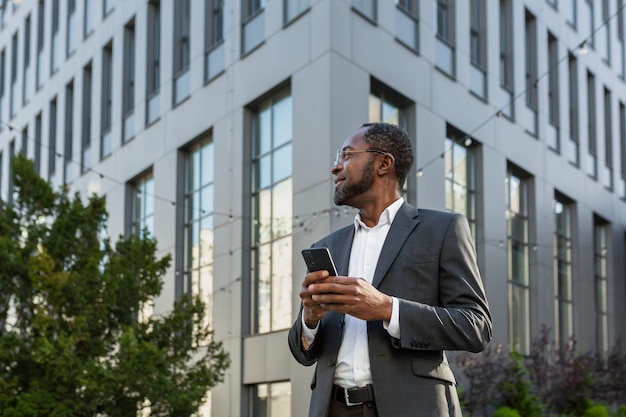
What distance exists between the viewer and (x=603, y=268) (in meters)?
31.2

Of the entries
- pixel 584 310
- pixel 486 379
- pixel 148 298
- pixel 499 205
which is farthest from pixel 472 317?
pixel 584 310

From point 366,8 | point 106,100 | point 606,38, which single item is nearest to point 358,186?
point 366,8

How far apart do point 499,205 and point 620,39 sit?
1169cm

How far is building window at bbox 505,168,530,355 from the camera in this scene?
2462cm

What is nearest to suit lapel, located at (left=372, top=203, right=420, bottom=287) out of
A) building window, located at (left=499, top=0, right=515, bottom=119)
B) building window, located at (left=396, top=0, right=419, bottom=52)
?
building window, located at (left=396, top=0, right=419, bottom=52)

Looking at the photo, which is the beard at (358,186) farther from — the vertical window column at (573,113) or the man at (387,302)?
the vertical window column at (573,113)

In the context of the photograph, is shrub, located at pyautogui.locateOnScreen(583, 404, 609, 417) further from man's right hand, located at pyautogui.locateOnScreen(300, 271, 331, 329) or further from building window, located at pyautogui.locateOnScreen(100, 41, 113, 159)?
man's right hand, located at pyautogui.locateOnScreen(300, 271, 331, 329)

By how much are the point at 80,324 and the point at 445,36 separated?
1146 centimetres

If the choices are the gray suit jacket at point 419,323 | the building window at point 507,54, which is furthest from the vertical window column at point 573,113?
the gray suit jacket at point 419,323

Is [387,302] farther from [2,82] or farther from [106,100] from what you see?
[2,82]

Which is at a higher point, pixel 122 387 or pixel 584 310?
pixel 584 310

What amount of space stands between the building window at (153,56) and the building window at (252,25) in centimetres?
470

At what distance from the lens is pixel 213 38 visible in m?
22.2

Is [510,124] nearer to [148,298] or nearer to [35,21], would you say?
[148,298]
